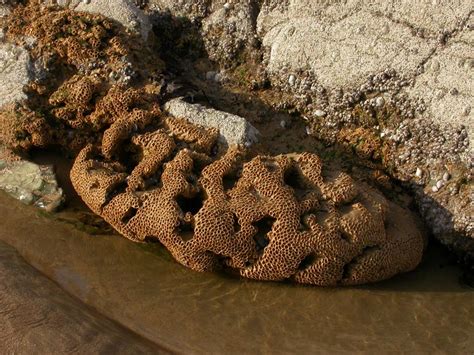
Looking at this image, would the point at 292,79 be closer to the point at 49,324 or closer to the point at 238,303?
the point at 238,303

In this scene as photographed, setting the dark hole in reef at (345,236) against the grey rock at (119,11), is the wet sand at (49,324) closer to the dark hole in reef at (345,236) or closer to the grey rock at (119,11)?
the dark hole in reef at (345,236)

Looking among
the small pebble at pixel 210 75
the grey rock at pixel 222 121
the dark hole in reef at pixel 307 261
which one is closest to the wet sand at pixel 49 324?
the dark hole in reef at pixel 307 261

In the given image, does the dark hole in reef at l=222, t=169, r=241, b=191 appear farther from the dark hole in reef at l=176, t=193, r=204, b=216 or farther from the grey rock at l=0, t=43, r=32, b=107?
the grey rock at l=0, t=43, r=32, b=107

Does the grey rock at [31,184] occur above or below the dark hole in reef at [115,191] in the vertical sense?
below

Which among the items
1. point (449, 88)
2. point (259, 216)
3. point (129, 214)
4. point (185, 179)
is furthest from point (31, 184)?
point (449, 88)

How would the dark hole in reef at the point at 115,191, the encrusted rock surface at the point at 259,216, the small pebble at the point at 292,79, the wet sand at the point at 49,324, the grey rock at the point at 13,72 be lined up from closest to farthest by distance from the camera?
1. the wet sand at the point at 49,324
2. the encrusted rock surface at the point at 259,216
3. the dark hole in reef at the point at 115,191
4. the grey rock at the point at 13,72
5. the small pebble at the point at 292,79

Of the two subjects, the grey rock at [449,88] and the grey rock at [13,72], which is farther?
the grey rock at [13,72]

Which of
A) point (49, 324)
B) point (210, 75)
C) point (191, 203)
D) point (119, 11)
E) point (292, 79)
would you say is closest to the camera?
point (49, 324)

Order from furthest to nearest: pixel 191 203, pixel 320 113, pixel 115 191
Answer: pixel 320 113, pixel 115 191, pixel 191 203
